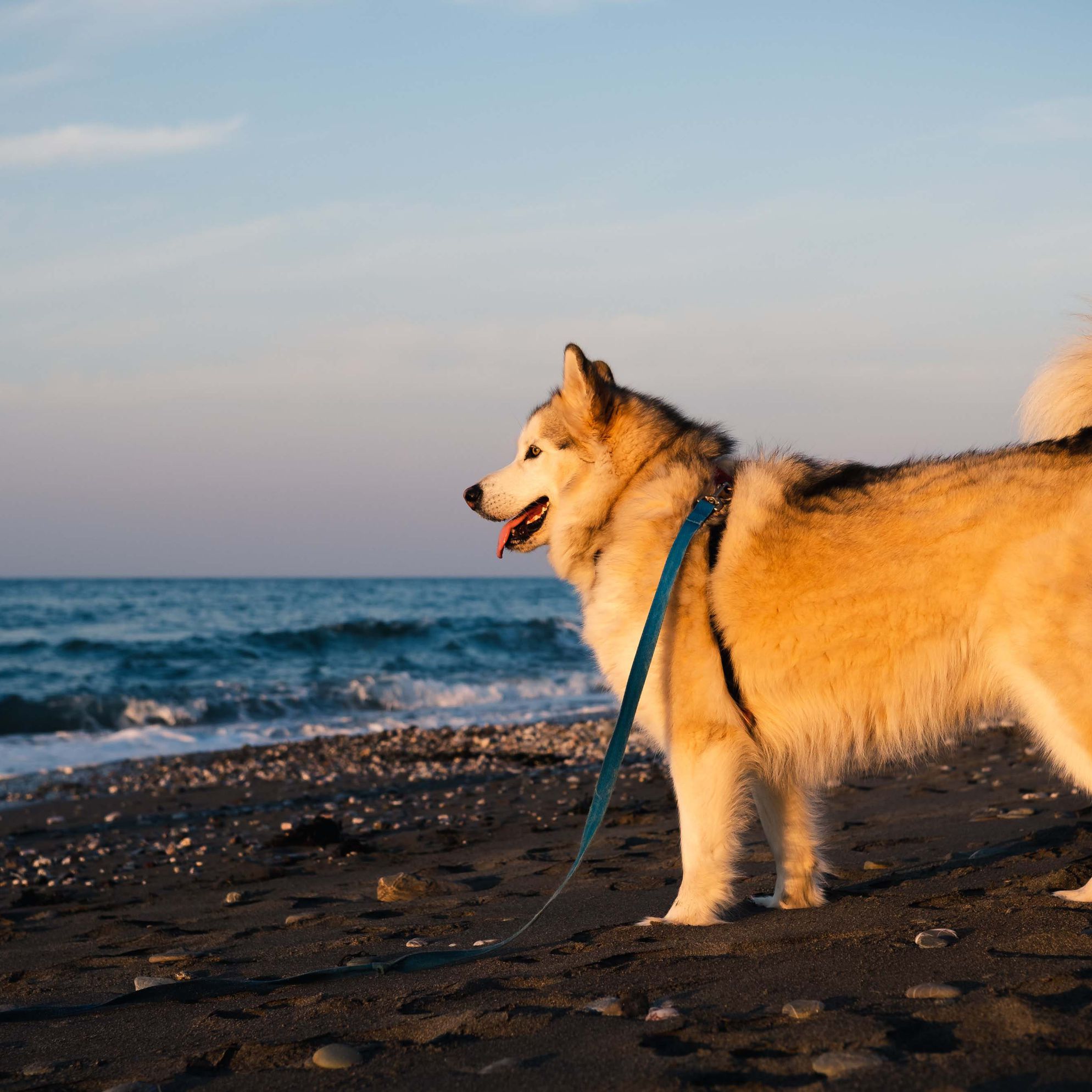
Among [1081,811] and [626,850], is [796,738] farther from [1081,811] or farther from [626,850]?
[1081,811]

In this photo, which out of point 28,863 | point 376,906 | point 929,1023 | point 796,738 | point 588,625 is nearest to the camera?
point 929,1023

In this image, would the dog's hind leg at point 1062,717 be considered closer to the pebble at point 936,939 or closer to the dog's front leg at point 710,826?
the pebble at point 936,939

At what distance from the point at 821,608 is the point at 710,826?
0.92 meters

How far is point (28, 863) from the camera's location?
692 cm

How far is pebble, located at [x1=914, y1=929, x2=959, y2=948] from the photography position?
3008mm

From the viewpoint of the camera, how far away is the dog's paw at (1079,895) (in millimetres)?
3396

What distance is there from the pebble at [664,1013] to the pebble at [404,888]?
2.46 metres

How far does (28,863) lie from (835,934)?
5.88 m

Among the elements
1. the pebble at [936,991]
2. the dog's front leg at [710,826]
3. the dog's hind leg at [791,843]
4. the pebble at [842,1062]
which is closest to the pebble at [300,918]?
the dog's front leg at [710,826]

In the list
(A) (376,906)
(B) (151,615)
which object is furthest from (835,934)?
(B) (151,615)

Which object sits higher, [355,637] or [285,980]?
[285,980]

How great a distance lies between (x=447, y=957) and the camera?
3.31 metres

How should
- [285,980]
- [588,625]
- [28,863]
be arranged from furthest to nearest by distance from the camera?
1. [28,863]
2. [588,625]
3. [285,980]

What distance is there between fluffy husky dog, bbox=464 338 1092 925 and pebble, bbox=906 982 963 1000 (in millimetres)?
1064
